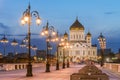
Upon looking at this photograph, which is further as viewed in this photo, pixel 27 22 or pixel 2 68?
pixel 2 68

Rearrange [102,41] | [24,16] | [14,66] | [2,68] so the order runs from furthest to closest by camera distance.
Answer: [102,41], [14,66], [2,68], [24,16]

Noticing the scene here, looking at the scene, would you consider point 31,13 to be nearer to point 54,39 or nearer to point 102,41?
point 54,39

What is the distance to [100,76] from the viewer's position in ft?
57.1

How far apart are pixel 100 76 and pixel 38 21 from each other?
20065 millimetres

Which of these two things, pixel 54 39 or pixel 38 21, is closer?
pixel 38 21

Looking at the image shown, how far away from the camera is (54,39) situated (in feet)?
201

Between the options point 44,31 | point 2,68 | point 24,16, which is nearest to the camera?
point 24,16

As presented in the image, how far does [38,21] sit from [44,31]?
33.3ft

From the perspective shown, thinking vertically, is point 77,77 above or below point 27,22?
below

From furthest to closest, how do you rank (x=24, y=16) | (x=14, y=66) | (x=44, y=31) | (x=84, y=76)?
(x=14, y=66), (x=44, y=31), (x=24, y=16), (x=84, y=76)

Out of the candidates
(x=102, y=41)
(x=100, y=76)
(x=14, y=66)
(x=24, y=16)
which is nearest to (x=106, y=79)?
(x=100, y=76)

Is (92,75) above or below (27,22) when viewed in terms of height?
below

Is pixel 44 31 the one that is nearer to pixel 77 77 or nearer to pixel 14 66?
pixel 14 66

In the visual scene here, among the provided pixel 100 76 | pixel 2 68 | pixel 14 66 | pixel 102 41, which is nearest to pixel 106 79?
pixel 100 76
